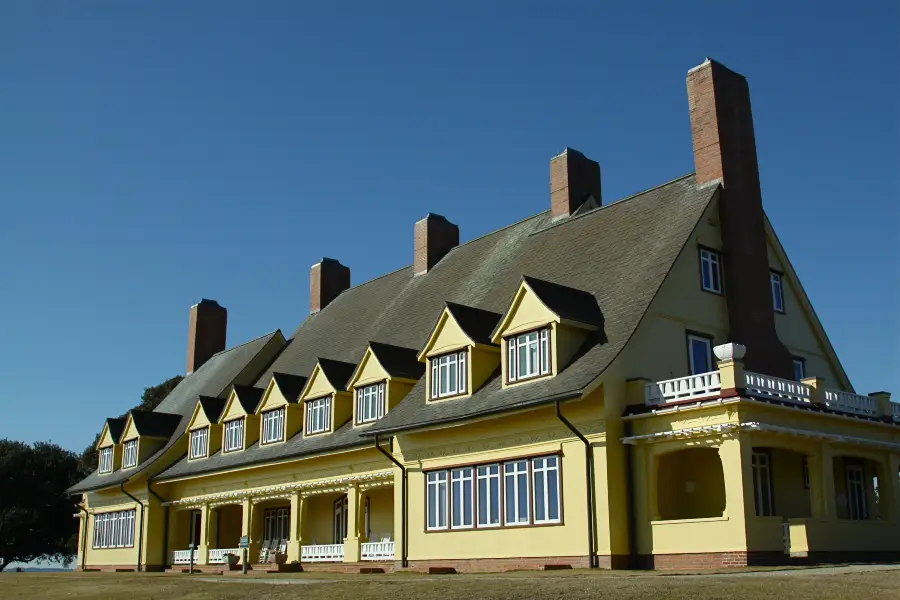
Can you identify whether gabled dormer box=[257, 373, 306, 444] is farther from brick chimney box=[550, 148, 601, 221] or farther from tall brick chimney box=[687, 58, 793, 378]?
tall brick chimney box=[687, 58, 793, 378]

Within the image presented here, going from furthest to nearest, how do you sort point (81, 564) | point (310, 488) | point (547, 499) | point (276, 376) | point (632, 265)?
1. point (81, 564)
2. point (276, 376)
3. point (310, 488)
4. point (632, 265)
5. point (547, 499)

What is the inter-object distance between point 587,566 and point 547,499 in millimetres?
2125

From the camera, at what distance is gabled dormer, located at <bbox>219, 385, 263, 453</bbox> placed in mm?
37531

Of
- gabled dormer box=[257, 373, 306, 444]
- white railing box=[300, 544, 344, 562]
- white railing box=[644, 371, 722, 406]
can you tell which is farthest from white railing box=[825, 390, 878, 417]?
gabled dormer box=[257, 373, 306, 444]

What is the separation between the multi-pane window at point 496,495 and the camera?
78.7 feet

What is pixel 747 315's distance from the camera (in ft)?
87.6

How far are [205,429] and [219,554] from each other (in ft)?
18.0

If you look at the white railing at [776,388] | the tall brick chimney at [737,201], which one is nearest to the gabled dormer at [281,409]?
the tall brick chimney at [737,201]

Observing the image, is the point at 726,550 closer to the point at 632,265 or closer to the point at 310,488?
the point at 632,265

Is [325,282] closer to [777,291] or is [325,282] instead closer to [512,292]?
[512,292]

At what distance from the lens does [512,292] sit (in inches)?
1176

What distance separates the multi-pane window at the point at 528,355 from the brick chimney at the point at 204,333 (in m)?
31.2

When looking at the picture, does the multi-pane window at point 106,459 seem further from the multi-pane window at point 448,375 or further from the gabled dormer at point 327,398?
the multi-pane window at point 448,375

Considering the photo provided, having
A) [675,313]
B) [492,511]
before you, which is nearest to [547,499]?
[492,511]
